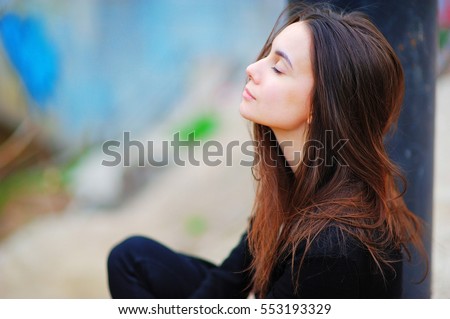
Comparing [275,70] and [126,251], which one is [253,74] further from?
[126,251]

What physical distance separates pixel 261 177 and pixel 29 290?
1816 mm

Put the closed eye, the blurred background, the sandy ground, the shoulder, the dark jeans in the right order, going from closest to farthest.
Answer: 1. the shoulder
2. the closed eye
3. the dark jeans
4. the sandy ground
5. the blurred background

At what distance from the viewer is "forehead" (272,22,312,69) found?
141 centimetres

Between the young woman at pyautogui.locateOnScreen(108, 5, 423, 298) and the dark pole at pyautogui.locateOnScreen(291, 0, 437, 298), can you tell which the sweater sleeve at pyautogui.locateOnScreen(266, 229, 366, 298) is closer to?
the young woman at pyautogui.locateOnScreen(108, 5, 423, 298)

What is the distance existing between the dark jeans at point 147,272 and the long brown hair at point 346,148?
0.29m

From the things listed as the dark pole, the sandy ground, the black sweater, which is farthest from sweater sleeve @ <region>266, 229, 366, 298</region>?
the sandy ground

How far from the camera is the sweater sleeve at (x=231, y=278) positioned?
1.69m

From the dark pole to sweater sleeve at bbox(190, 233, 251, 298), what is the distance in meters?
0.42

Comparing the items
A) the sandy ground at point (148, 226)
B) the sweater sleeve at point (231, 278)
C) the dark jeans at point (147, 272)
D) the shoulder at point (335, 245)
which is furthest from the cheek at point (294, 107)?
the sandy ground at point (148, 226)

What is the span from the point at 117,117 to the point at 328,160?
7.73 feet

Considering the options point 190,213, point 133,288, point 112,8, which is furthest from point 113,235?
point 133,288

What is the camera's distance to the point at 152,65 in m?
3.64

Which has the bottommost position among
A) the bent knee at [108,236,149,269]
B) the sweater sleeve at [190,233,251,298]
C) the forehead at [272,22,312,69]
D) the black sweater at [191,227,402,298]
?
the sweater sleeve at [190,233,251,298]

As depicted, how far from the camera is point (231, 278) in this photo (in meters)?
1.73
